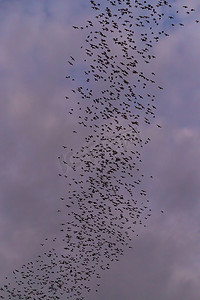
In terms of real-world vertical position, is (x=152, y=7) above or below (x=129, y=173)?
above

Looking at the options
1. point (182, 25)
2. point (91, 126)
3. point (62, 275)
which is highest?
point (182, 25)

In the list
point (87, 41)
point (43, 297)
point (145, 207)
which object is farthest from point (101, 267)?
point (87, 41)

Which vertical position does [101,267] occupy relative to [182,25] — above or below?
below

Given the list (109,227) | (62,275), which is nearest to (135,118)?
(109,227)

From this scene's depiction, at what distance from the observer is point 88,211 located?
7488 centimetres

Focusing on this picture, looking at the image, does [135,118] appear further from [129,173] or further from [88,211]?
[88,211]

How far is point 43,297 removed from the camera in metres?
96.6

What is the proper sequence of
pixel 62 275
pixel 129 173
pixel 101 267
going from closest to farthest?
pixel 129 173
pixel 101 267
pixel 62 275

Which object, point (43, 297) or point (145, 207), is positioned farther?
point (43, 297)

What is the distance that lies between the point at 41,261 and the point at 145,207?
22487mm

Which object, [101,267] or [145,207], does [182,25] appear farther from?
[101,267]

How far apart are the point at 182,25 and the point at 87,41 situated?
10032 millimetres

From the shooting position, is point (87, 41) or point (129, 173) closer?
point (87, 41)

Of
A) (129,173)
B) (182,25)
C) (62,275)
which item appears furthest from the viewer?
(62,275)
